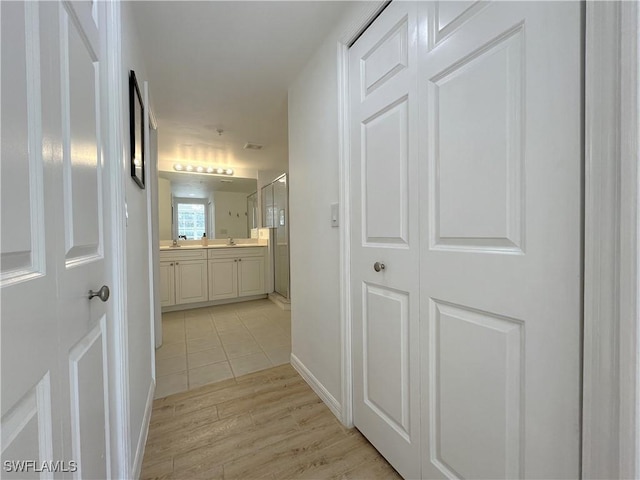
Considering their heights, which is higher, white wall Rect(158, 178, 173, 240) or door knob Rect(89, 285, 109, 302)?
white wall Rect(158, 178, 173, 240)

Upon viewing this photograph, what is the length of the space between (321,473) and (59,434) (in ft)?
3.41

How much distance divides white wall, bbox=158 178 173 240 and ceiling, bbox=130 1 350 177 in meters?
1.10

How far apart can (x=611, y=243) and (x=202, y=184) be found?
4.49 metres

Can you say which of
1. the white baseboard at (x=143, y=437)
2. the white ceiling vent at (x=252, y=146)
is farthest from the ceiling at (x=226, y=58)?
the white baseboard at (x=143, y=437)

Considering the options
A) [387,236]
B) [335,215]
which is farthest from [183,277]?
[387,236]

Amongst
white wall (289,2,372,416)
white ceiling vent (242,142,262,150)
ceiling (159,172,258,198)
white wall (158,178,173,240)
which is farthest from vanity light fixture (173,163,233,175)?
white wall (289,2,372,416)

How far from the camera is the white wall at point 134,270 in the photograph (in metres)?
1.10

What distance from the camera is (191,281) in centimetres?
373

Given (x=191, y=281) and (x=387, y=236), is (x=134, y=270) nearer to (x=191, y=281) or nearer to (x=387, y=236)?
(x=387, y=236)

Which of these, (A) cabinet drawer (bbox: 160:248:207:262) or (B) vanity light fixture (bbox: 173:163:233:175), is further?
→ (B) vanity light fixture (bbox: 173:163:233:175)

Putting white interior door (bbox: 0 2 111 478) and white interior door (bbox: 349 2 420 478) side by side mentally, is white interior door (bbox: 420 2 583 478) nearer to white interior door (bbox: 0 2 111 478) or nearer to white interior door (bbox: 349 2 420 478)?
white interior door (bbox: 349 2 420 478)

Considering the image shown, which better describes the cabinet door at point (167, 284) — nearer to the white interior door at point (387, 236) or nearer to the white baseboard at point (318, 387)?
the white baseboard at point (318, 387)

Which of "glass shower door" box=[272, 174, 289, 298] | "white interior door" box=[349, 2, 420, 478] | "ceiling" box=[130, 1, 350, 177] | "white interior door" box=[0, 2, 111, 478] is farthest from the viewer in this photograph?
"glass shower door" box=[272, 174, 289, 298]

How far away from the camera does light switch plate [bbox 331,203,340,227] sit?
147 cm
